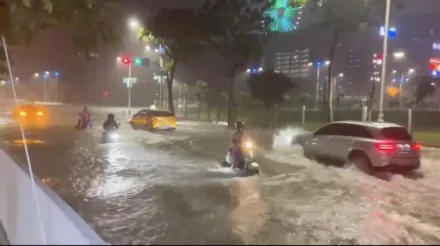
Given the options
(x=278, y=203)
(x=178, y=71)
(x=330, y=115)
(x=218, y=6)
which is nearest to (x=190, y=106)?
(x=178, y=71)

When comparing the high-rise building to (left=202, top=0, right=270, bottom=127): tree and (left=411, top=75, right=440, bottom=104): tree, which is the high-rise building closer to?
(left=411, top=75, right=440, bottom=104): tree

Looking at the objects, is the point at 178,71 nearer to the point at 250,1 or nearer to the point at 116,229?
the point at 250,1

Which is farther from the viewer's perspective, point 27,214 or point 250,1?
point 250,1

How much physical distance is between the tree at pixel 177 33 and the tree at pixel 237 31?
2510 mm

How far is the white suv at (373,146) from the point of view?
51.2 feet

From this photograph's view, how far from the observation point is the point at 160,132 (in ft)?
107

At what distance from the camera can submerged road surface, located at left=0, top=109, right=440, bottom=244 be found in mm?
8172

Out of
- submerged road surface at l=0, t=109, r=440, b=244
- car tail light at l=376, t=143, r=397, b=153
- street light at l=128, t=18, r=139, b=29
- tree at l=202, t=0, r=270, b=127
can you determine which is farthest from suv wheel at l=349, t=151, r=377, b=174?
street light at l=128, t=18, r=139, b=29

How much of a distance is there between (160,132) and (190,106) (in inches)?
1421

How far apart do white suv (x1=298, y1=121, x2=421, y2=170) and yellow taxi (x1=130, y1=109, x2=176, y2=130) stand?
17383mm

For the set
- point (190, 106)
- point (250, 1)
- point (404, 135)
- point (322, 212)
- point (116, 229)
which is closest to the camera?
point (116, 229)

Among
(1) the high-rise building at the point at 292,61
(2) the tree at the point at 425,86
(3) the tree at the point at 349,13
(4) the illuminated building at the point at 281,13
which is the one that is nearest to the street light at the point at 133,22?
(4) the illuminated building at the point at 281,13

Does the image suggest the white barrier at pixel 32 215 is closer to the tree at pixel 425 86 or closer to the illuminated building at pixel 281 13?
the illuminated building at pixel 281 13

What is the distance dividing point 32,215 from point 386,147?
11184mm
